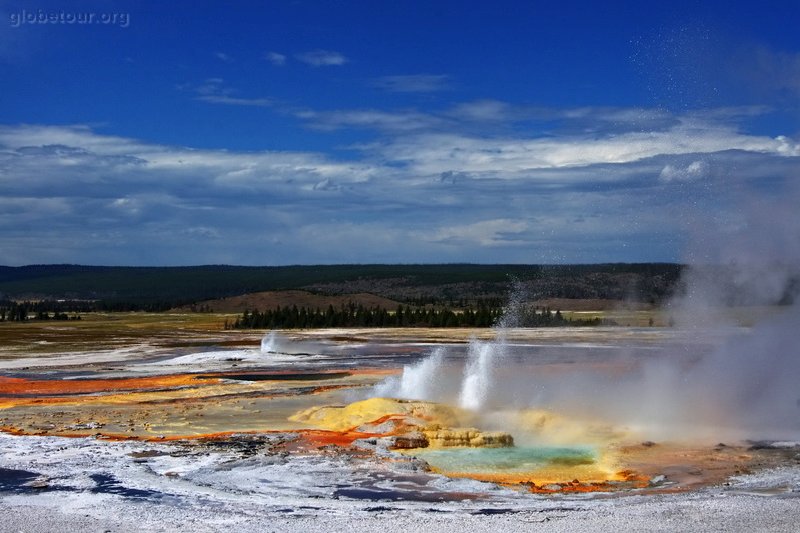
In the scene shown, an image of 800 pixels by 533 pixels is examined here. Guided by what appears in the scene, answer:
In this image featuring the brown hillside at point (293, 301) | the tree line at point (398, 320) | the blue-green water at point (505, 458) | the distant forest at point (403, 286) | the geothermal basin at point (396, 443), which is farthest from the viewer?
the distant forest at point (403, 286)

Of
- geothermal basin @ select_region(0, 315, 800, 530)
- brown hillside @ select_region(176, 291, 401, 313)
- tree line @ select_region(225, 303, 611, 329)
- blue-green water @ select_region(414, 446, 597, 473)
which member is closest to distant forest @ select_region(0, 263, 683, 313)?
brown hillside @ select_region(176, 291, 401, 313)

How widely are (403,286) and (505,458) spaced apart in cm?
13163

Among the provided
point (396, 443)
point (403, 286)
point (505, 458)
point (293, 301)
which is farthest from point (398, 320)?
point (403, 286)

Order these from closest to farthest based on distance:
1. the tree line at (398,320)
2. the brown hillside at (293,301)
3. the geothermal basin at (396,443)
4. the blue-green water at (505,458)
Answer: the geothermal basin at (396,443), the blue-green water at (505,458), the tree line at (398,320), the brown hillside at (293,301)

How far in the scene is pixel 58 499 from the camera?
1288 cm

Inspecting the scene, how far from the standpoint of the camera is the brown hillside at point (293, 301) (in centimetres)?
9288

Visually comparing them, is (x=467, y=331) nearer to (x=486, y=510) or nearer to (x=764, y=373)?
(x=764, y=373)

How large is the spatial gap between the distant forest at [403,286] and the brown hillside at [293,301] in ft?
14.0

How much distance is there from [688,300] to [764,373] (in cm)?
1130

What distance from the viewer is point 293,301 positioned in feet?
306

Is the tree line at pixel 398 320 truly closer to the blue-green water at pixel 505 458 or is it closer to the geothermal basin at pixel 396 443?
the geothermal basin at pixel 396 443

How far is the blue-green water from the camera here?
600 inches

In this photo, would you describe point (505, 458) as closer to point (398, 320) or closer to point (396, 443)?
point (396, 443)

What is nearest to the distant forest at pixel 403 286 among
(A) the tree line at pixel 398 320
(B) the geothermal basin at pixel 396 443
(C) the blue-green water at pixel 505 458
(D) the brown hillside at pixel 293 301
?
(D) the brown hillside at pixel 293 301
